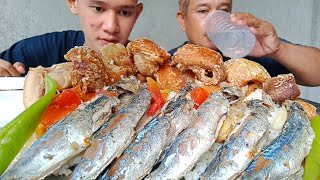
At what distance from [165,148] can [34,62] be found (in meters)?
1.61

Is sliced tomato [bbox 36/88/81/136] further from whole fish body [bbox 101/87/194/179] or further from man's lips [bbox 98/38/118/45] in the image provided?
man's lips [bbox 98/38/118/45]

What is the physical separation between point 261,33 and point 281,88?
63 cm

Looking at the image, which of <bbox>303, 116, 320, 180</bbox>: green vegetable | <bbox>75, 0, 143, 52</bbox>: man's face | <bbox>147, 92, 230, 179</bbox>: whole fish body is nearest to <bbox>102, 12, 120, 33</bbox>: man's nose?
<bbox>75, 0, 143, 52</bbox>: man's face

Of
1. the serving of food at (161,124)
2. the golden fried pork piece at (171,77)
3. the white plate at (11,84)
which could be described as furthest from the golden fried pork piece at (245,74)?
the white plate at (11,84)

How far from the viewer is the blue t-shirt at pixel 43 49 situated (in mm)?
2445

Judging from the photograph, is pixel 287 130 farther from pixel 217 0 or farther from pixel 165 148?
pixel 217 0

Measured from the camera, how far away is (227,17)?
1811 mm

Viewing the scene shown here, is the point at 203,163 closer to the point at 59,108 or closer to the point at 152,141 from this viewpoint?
the point at 152,141

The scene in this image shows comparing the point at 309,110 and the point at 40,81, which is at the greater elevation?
the point at 40,81

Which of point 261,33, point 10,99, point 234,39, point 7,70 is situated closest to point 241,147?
point 10,99

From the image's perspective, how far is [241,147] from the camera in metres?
1.02

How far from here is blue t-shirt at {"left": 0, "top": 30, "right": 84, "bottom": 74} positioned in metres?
2.45

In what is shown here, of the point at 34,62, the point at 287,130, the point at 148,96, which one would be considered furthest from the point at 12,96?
the point at 34,62

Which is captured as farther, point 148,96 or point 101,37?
point 101,37
